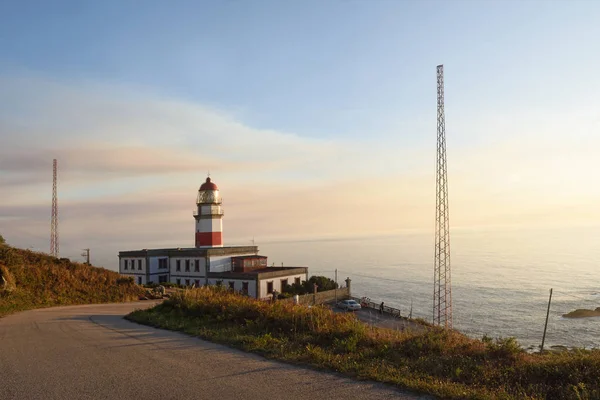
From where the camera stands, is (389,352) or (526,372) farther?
(389,352)

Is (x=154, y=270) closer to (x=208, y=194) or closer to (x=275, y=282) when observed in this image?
(x=208, y=194)

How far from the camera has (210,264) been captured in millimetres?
45438

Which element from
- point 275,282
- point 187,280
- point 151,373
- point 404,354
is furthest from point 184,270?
point 404,354

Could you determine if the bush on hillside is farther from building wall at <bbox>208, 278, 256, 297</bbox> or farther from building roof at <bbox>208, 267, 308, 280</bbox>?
building wall at <bbox>208, 278, 256, 297</bbox>

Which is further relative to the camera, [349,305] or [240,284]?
[240,284]

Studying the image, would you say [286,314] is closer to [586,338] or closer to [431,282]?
[586,338]

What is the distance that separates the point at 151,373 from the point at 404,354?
16.8 ft

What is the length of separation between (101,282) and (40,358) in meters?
20.3

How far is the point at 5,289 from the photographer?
21.9 meters

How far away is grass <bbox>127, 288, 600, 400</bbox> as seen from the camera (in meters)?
6.90

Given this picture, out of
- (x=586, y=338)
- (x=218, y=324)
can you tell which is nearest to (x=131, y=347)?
(x=218, y=324)

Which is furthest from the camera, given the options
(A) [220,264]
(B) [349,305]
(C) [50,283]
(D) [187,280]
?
(D) [187,280]

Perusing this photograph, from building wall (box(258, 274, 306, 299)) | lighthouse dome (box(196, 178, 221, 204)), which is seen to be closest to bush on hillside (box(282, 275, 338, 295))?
building wall (box(258, 274, 306, 299))

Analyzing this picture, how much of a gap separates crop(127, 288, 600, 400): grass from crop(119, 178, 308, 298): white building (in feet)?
93.1
